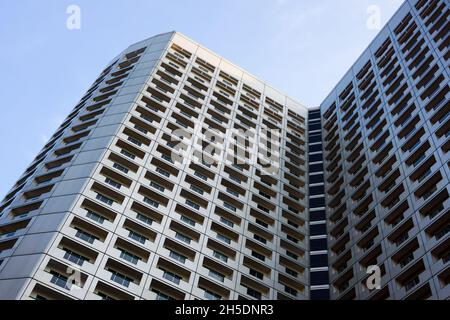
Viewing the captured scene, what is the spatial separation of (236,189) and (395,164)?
13634 mm

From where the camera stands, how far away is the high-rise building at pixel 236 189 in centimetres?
3484

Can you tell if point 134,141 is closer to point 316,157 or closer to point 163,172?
point 163,172

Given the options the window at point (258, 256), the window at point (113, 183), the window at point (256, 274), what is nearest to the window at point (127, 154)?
the window at point (113, 183)

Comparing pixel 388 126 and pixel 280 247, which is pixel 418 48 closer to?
pixel 388 126

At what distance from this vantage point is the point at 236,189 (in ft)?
156

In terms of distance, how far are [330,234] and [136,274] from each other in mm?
19264

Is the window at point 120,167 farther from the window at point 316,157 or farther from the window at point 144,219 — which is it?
the window at point 316,157

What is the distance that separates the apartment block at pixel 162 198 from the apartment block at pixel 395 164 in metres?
3.90

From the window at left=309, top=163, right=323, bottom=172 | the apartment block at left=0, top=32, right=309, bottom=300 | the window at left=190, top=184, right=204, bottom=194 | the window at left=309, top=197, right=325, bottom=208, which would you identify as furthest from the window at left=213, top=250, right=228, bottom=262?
the window at left=309, top=163, right=323, bottom=172

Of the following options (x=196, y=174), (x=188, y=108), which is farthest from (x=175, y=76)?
(x=196, y=174)

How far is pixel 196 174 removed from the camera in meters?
46.1

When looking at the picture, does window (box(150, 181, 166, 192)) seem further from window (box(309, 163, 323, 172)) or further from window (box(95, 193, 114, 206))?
window (box(309, 163, 323, 172))

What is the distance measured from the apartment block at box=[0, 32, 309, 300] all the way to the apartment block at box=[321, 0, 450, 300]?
154 inches

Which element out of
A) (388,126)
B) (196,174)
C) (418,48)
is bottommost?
(196,174)
